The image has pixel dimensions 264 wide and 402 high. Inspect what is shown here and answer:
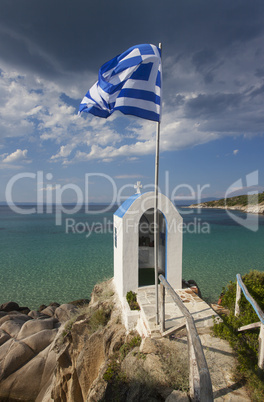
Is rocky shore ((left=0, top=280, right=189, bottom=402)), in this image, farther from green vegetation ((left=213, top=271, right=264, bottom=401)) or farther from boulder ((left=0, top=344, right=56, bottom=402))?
green vegetation ((left=213, top=271, right=264, bottom=401))

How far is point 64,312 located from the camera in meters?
11.3

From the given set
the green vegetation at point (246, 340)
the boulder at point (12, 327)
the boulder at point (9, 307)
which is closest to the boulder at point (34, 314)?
the boulder at point (12, 327)

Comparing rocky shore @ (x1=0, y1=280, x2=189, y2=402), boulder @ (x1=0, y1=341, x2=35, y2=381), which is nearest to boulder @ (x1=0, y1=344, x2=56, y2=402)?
rocky shore @ (x1=0, y1=280, x2=189, y2=402)

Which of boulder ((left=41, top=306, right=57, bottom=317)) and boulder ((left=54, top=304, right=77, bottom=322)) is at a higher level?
boulder ((left=54, top=304, right=77, bottom=322))

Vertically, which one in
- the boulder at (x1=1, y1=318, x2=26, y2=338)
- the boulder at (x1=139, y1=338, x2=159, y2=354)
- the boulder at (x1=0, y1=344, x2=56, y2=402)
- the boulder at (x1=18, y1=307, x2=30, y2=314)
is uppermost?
the boulder at (x1=139, y1=338, x2=159, y2=354)

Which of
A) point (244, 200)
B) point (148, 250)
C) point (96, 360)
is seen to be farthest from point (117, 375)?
point (244, 200)

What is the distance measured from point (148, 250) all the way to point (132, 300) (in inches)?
174

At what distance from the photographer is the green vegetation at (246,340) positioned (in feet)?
11.3

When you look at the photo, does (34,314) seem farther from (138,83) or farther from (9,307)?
(138,83)

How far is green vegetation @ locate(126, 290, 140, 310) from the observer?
276 inches

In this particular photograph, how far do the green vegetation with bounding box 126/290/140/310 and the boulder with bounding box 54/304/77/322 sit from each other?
4.89 meters

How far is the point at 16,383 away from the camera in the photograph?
7.85 meters

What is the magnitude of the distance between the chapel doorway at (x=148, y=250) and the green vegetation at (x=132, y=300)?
1.95 m

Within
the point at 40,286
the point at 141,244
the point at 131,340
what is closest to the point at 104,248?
the point at 40,286
